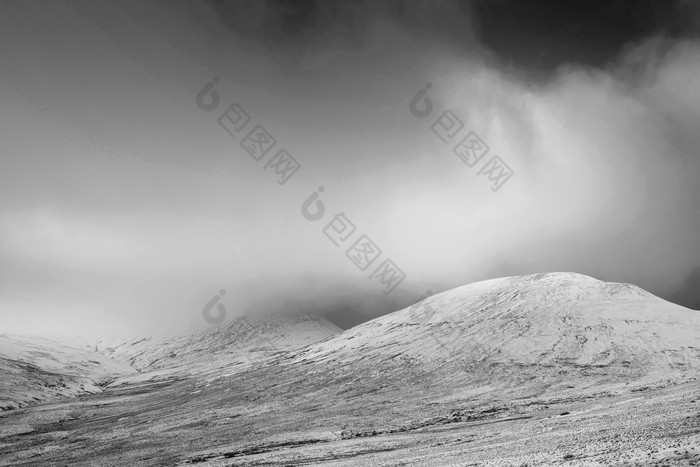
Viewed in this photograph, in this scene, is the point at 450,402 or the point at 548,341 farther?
the point at 548,341

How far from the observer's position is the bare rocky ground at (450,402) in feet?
152

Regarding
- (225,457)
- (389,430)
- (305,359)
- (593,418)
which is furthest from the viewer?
(305,359)

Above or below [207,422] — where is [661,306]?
below

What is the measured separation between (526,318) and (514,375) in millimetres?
44509

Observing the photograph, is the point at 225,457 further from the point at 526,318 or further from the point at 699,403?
the point at 526,318

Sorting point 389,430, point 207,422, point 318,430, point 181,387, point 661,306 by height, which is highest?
point 181,387

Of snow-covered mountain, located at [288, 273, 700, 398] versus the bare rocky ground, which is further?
snow-covered mountain, located at [288, 273, 700, 398]

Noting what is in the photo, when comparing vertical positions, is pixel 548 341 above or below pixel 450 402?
below

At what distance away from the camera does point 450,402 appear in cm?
10756

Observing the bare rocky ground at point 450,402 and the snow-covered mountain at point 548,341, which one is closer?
the bare rocky ground at point 450,402

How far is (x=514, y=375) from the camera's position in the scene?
402ft

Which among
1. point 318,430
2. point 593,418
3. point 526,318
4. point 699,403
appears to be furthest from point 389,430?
point 526,318

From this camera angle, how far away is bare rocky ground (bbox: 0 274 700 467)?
46188mm

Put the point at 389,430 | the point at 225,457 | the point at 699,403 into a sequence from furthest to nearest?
the point at 389,430 < the point at 225,457 < the point at 699,403
